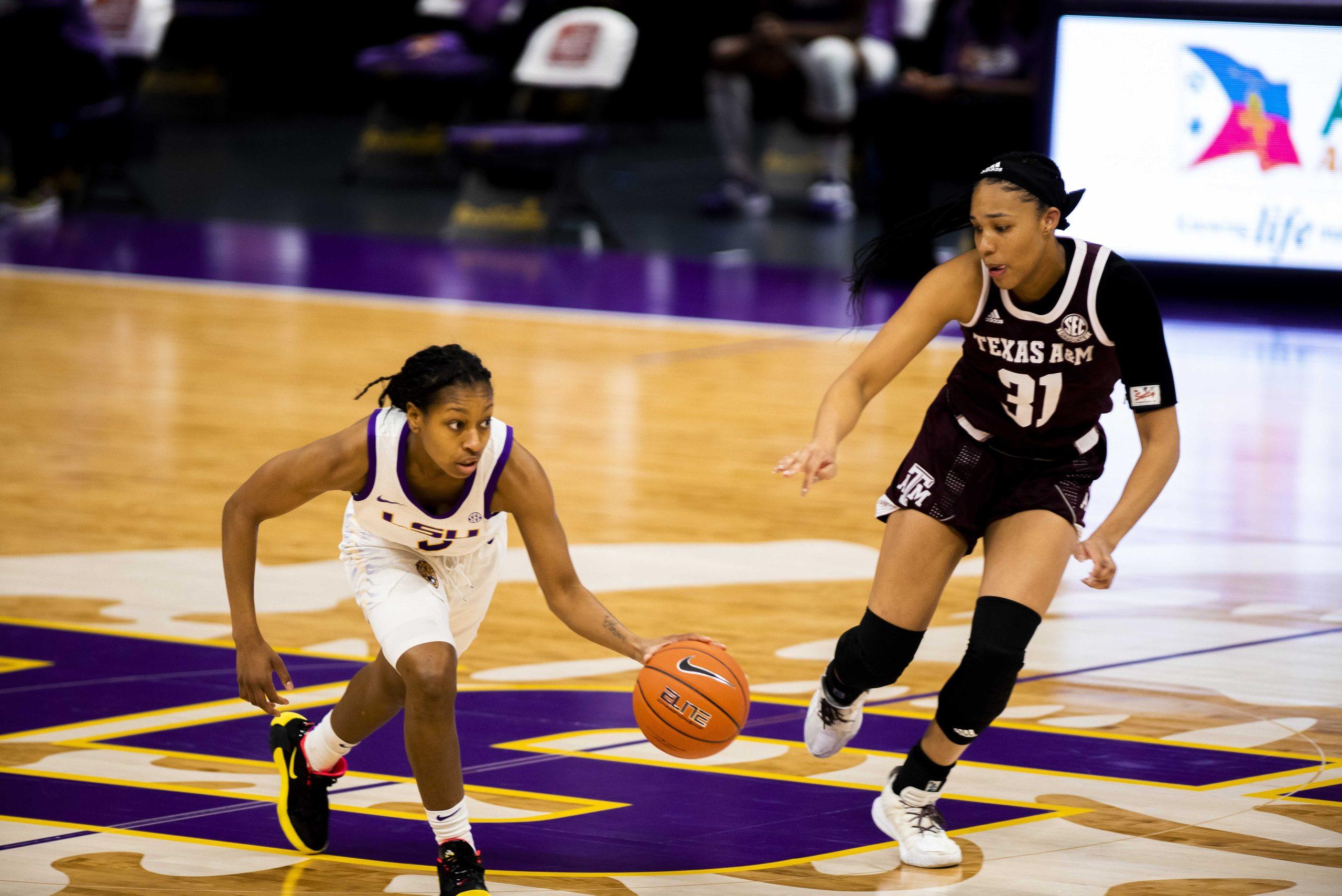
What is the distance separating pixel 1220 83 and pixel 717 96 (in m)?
4.40

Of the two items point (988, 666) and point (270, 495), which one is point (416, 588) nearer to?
point (270, 495)

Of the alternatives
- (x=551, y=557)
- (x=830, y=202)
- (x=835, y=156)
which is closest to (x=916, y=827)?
(x=551, y=557)

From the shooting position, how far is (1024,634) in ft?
10.8

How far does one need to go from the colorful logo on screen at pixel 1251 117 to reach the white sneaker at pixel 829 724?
6.48 metres

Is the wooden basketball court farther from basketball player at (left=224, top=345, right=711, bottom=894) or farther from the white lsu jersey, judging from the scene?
the white lsu jersey

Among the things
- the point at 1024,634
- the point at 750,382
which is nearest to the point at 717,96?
the point at 750,382

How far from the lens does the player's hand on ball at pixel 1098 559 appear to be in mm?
3170

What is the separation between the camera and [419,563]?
10.9ft

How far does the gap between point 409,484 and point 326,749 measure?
0.57 m

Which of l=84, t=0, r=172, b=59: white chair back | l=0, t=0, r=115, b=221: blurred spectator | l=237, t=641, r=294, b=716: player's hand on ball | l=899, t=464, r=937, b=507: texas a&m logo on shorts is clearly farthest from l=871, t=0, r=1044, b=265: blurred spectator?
l=237, t=641, r=294, b=716: player's hand on ball

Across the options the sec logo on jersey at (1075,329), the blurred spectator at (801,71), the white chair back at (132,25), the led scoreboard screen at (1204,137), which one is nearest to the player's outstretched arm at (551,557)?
the sec logo on jersey at (1075,329)

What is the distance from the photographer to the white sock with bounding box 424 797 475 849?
3.05m

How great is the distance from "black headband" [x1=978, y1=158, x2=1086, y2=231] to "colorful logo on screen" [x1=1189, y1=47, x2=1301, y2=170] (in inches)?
249

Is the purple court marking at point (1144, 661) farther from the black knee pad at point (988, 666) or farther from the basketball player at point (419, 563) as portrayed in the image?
the basketball player at point (419, 563)
